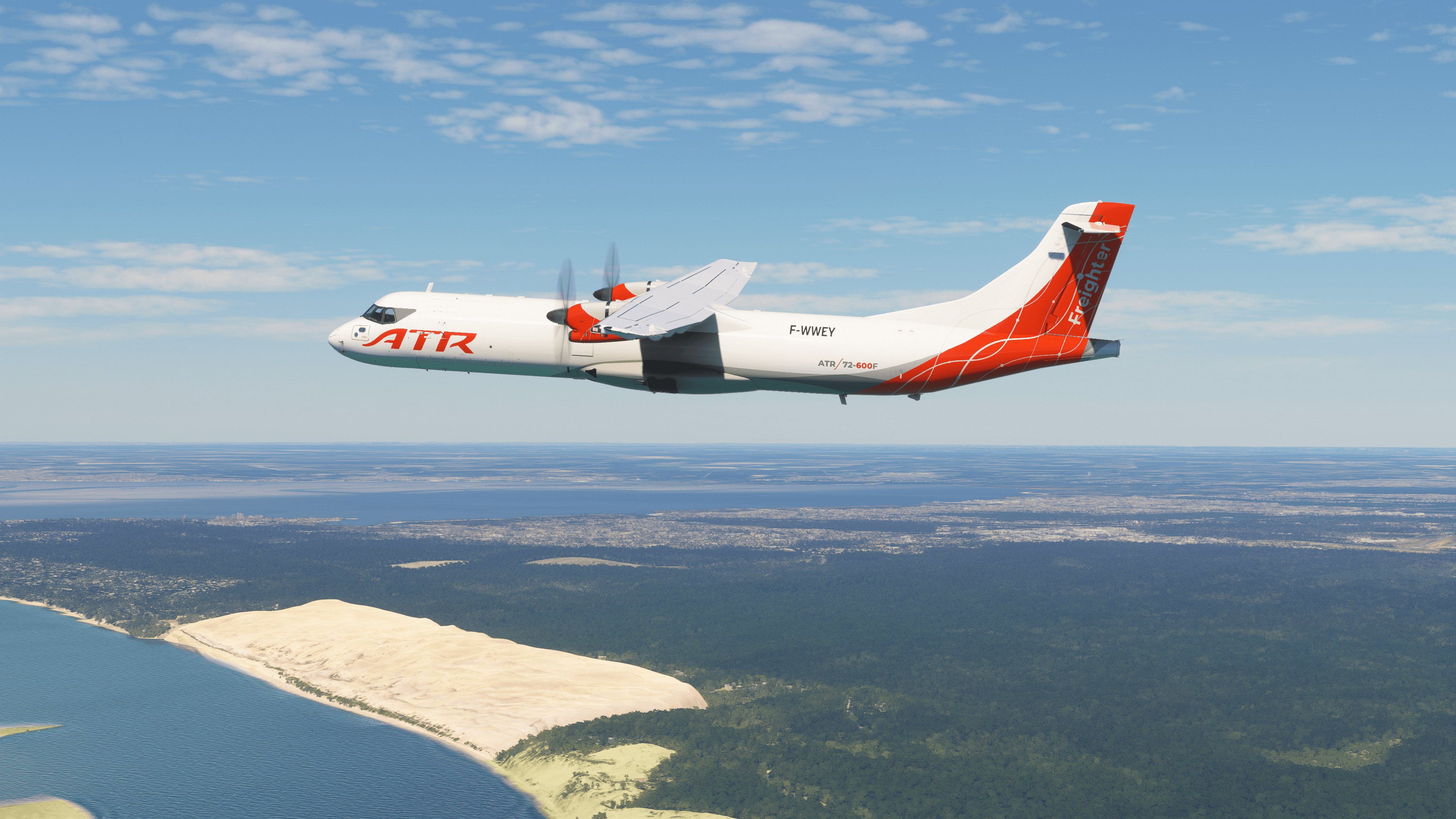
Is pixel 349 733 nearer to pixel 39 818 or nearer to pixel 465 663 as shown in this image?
pixel 465 663

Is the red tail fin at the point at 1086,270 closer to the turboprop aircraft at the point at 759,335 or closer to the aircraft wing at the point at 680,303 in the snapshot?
the turboprop aircraft at the point at 759,335

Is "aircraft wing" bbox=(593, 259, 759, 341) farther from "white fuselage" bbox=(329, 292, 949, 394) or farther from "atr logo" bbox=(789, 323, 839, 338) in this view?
"atr logo" bbox=(789, 323, 839, 338)

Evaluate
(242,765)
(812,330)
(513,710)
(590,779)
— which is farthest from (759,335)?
(242,765)

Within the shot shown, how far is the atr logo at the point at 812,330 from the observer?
3769 centimetres

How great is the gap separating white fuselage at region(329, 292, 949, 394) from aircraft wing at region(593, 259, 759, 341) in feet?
4.29

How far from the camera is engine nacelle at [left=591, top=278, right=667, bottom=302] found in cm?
3959

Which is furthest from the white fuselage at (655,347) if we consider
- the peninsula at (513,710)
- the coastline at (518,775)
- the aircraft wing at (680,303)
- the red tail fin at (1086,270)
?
the peninsula at (513,710)

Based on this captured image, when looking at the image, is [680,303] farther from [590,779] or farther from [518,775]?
[518,775]

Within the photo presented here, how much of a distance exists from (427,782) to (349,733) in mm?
28731

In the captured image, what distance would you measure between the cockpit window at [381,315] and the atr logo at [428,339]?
0.70 m

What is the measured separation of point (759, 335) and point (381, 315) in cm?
1916

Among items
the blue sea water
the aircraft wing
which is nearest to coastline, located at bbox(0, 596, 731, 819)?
the blue sea water

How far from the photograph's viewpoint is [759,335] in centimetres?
3734

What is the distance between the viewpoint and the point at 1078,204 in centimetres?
4009
